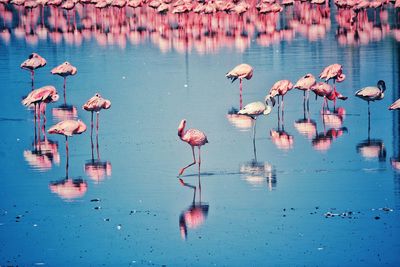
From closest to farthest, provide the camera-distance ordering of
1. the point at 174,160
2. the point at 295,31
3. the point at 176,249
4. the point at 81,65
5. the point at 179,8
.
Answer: the point at 176,249 < the point at 174,160 < the point at 81,65 < the point at 295,31 < the point at 179,8

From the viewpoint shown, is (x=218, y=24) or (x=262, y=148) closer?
(x=262, y=148)

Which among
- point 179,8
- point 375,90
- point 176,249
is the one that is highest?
point 179,8

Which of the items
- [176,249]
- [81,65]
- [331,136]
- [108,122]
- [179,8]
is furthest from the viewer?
[179,8]

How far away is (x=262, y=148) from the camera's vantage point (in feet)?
55.4

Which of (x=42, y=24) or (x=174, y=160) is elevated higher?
(x=42, y=24)

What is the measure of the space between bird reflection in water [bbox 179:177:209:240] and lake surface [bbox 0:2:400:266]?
1.2 inches

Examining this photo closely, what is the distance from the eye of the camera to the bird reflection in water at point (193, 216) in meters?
12.4

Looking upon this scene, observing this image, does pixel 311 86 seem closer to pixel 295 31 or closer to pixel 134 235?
pixel 134 235

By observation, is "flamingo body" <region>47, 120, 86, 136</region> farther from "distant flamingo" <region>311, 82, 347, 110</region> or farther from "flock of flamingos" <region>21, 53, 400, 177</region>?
"distant flamingo" <region>311, 82, 347, 110</region>

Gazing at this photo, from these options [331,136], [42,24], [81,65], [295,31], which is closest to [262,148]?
[331,136]

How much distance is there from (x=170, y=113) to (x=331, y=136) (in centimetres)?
377

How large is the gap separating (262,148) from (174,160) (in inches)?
63.0

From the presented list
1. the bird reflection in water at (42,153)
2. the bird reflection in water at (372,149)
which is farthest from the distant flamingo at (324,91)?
Answer: the bird reflection in water at (42,153)

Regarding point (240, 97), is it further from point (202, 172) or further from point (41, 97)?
point (202, 172)
